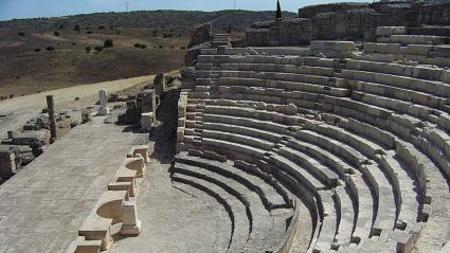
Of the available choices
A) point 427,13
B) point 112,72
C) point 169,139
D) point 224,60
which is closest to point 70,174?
point 169,139

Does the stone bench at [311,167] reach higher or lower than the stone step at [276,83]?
lower

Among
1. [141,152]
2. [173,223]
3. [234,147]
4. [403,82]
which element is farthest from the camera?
[141,152]

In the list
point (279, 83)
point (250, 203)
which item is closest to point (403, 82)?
point (279, 83)

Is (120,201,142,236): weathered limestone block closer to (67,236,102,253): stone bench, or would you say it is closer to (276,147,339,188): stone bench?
(67,236,102,253): stone bench

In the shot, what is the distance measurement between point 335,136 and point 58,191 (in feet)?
27.3

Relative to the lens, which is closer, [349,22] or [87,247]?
[87,247]

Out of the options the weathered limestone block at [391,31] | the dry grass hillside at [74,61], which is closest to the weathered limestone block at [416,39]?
the weathered limestone block at [391,31]

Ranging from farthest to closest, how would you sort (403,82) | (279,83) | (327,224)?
(279,83), (403,82), (327,224)

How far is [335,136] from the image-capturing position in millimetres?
14203

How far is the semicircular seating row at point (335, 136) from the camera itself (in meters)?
9.20

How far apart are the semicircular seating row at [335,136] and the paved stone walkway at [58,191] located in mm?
2863

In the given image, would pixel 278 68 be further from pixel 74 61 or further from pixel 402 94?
pixel 74 61

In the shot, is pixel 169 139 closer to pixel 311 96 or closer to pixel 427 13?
pixel 311 96

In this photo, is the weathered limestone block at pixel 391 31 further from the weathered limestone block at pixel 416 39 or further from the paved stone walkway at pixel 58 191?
the paved stone walkway at pixel 58 191
